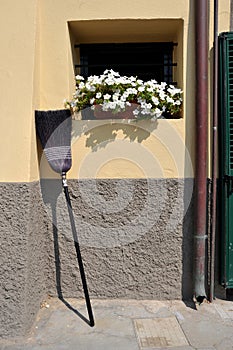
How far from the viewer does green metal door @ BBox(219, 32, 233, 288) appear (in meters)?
3.15

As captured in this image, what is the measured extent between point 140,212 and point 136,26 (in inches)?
70.7

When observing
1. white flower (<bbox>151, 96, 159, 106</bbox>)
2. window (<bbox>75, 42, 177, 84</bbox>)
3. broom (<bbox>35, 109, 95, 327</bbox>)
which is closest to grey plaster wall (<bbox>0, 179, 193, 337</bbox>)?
broom (<bbox>35, 109, 95, 327</bbox>)

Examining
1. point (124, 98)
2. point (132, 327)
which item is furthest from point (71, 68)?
point (132, 327)

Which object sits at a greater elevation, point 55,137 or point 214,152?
point 55,137

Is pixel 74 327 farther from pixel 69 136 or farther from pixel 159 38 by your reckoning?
pixel 159 38

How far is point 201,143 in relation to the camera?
318cm

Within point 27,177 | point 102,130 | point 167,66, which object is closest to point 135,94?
point 102,130

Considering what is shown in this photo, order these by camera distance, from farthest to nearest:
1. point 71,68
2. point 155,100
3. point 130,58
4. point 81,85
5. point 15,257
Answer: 1. point 130,58
2. point 71,68
3. point 81,85
4. point 155,100
5. point 15,257

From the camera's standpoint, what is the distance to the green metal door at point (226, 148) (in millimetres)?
3152

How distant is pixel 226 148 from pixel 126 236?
1237mm

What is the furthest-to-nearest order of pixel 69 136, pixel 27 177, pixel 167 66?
pixel 167 66 → pixel 69 136 → pixel 27 177

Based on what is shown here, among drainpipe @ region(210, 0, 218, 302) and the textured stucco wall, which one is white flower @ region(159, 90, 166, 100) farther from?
the textured stucco wall

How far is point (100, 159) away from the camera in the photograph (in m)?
3.28

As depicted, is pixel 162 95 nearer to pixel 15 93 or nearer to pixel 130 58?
pixel 130 58
